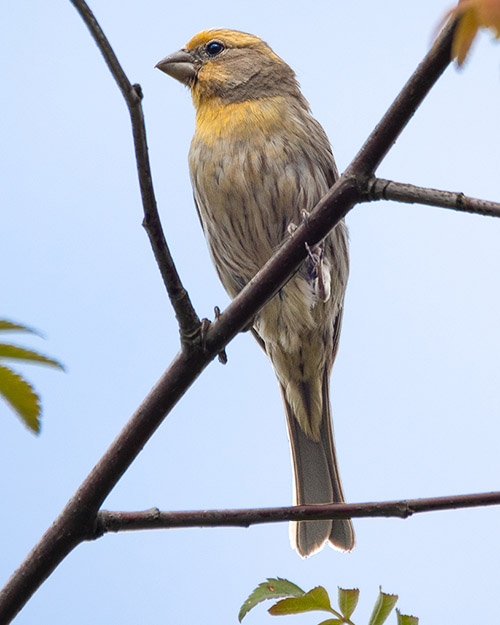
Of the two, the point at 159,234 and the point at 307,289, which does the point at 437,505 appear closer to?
the point at 159,234

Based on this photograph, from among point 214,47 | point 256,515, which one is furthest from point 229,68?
point 256,515

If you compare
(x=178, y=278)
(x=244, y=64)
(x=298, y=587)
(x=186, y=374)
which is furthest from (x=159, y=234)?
(x=244, y=64)

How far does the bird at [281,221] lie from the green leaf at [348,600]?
7.61 ft

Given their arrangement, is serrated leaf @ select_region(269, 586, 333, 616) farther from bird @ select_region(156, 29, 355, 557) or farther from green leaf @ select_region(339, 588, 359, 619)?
bird @ select_region(156, 29, 355, 557)

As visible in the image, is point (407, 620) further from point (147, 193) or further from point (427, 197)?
point (147, 193)

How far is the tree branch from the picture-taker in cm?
222

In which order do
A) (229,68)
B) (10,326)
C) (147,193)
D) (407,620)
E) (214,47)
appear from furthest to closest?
(214,47), (229,68), (147,193), (407,620), (10,326)

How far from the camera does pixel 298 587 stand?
2141 mm

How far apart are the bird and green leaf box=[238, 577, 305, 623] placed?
219 cm

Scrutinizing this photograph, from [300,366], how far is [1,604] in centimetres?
319

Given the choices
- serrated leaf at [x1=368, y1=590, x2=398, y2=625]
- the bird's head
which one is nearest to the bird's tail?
the bird's head

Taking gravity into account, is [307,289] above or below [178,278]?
above

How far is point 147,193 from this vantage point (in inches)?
89.4

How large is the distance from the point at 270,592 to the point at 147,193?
114 centimetres
